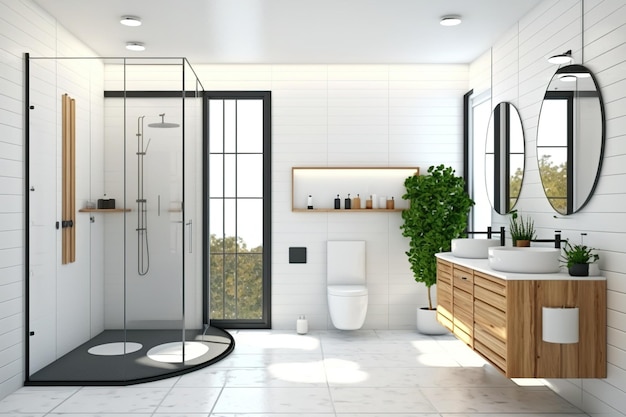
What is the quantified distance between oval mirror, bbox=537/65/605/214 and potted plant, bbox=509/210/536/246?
294mm

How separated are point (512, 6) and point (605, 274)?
2.11 meters

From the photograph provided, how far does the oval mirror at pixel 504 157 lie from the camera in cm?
438

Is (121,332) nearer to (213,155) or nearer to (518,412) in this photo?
(213,155)

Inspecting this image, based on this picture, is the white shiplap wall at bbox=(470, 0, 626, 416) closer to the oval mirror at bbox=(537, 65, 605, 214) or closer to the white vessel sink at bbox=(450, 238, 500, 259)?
the oval mirror at bbox=(537, 65, 605, 214)

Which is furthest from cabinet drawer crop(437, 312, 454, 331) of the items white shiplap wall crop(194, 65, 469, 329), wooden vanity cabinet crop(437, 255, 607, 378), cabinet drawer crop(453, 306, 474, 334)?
white shiplap wall crop(194, 65, 469, 329)

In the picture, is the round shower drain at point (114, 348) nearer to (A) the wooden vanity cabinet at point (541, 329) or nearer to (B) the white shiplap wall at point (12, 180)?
(B) the white shiplap wall at point (12, 180)

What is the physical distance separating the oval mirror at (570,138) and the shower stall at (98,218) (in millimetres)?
2724

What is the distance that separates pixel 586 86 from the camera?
3.37 m

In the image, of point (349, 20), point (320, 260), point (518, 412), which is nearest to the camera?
point (518, 412)

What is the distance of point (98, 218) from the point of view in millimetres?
3977

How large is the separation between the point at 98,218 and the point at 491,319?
2.82 m

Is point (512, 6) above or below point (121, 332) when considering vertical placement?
above

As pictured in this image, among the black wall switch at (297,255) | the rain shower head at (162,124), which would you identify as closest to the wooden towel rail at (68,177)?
the rain shower head at (162,124)

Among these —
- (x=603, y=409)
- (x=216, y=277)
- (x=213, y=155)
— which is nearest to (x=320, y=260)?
(x=216, y=277)
